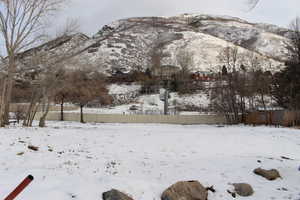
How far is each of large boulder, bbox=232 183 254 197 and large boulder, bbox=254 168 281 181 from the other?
3.47ft

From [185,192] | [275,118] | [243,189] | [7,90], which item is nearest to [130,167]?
[185,192]

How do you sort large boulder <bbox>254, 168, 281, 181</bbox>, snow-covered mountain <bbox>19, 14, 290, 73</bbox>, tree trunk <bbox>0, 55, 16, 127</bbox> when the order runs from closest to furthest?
large boulder <bbox>254, 168, 281, 181</bbox>
tree trunk <bbox>0, 55, 16, 127</bbox>
snow-covered mountain <bbox>19, 14, 290, 73</bbox>

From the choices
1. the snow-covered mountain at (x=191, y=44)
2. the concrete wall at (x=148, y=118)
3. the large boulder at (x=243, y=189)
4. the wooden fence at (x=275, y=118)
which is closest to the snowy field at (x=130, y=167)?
the large boulder at (x=243, y=189)

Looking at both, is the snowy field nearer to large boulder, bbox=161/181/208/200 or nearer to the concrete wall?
large boulder, bbox=161/181/208/200

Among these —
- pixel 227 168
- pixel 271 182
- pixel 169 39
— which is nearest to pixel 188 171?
pixel 227 168

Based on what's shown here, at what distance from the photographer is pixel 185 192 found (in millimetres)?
5668

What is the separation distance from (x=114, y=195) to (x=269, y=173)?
4.23m

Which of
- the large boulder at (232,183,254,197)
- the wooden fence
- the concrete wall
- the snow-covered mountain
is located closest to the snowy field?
the large boulder at (232,183,254,197)

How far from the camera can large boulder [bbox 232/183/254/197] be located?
6117 mm

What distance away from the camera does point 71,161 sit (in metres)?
8.03

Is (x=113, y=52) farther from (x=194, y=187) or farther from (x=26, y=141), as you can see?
(x=194, y=187)

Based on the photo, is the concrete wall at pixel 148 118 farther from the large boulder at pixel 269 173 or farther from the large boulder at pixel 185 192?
the large boulder at pixel 185 192

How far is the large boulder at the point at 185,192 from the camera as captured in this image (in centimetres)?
555

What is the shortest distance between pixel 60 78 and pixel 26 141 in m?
8.66
